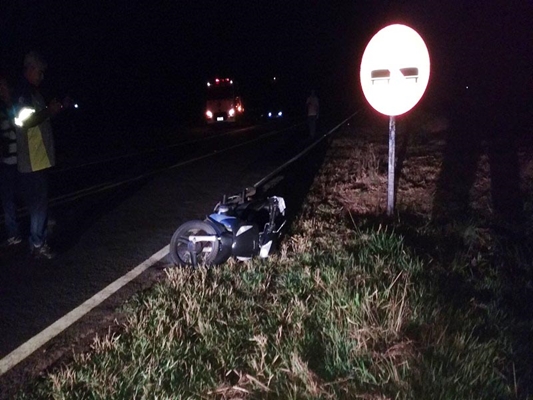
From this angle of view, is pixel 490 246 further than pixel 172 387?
Yes

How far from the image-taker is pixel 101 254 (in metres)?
6.52

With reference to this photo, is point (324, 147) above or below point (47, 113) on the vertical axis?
below

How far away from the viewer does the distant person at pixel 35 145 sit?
20.0 feet

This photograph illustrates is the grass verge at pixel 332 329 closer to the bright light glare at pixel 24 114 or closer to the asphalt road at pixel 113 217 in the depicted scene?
the asphalt road at pixel 113 217

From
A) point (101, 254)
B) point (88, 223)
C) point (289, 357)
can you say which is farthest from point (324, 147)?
point (289, 357)

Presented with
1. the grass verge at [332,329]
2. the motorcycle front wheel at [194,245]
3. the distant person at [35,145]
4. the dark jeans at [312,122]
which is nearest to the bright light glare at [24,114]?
the distant person at [35,145]

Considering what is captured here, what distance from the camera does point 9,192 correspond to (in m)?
6.99

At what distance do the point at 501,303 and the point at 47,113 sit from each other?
15.4 ft

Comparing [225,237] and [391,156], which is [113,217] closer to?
[225,237]

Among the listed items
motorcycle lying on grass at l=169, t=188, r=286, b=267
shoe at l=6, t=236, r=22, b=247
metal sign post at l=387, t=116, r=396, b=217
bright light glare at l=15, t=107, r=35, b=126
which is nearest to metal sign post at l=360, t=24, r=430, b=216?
metal sign post at l=387, t=116, r=396, b=217

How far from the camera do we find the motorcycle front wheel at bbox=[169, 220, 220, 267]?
557cm

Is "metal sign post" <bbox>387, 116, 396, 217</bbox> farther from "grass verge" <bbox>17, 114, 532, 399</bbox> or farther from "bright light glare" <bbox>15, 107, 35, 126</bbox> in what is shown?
"bright light glare" <bbox>15, 107, 35, 126</bbox>

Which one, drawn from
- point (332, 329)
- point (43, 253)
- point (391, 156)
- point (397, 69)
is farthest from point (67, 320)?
point (397, 69)

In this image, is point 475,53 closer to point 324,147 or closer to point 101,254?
point 324,147
